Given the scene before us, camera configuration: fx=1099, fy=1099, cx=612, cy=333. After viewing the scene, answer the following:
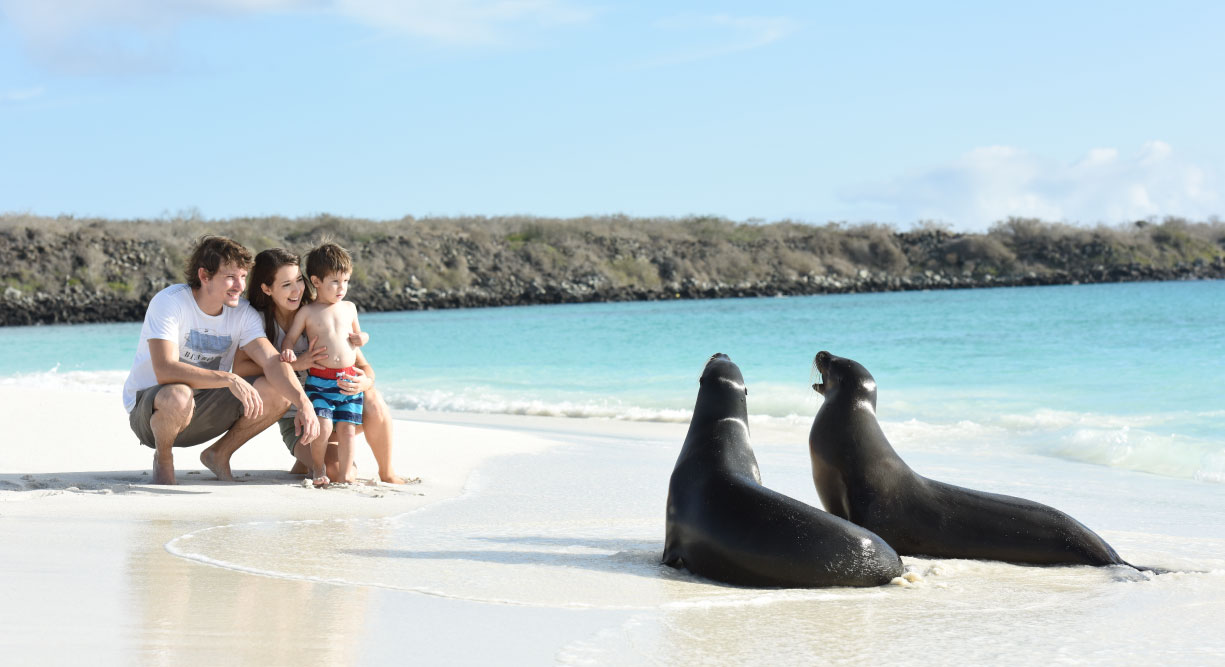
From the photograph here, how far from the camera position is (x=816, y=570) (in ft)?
11.3

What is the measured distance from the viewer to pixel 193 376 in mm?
4867

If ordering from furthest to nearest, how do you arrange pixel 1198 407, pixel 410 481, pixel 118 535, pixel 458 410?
pixel 458 410 → pixel 1198 407 → pixel 410 481 → pixel 118 535

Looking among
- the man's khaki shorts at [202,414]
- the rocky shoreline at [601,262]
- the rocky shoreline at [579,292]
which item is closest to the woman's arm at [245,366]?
the man's khaki shorts at [202,414]

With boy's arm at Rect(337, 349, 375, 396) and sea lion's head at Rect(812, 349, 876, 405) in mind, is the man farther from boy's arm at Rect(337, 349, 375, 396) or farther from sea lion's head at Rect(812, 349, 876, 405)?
sea lion's head at Rect(812, 349, 876, 405)

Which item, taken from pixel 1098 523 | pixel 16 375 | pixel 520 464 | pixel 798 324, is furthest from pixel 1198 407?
pixel 798 324

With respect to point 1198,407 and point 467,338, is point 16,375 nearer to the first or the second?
point 467,338

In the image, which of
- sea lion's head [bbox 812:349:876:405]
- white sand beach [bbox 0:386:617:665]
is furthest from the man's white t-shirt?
sea lion's head [bbox 812:349:876:405]

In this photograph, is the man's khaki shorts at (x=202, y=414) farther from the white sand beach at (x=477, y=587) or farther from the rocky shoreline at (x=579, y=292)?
the rocky shoreline at (x=579, y=292)

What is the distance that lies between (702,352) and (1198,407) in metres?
9.25

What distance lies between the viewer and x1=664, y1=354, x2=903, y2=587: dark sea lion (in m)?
3.47

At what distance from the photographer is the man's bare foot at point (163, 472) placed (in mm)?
5074

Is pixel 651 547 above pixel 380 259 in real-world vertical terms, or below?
below

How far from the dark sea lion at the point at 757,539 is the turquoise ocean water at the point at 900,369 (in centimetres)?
442

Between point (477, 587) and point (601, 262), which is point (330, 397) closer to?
point (477, 587)
